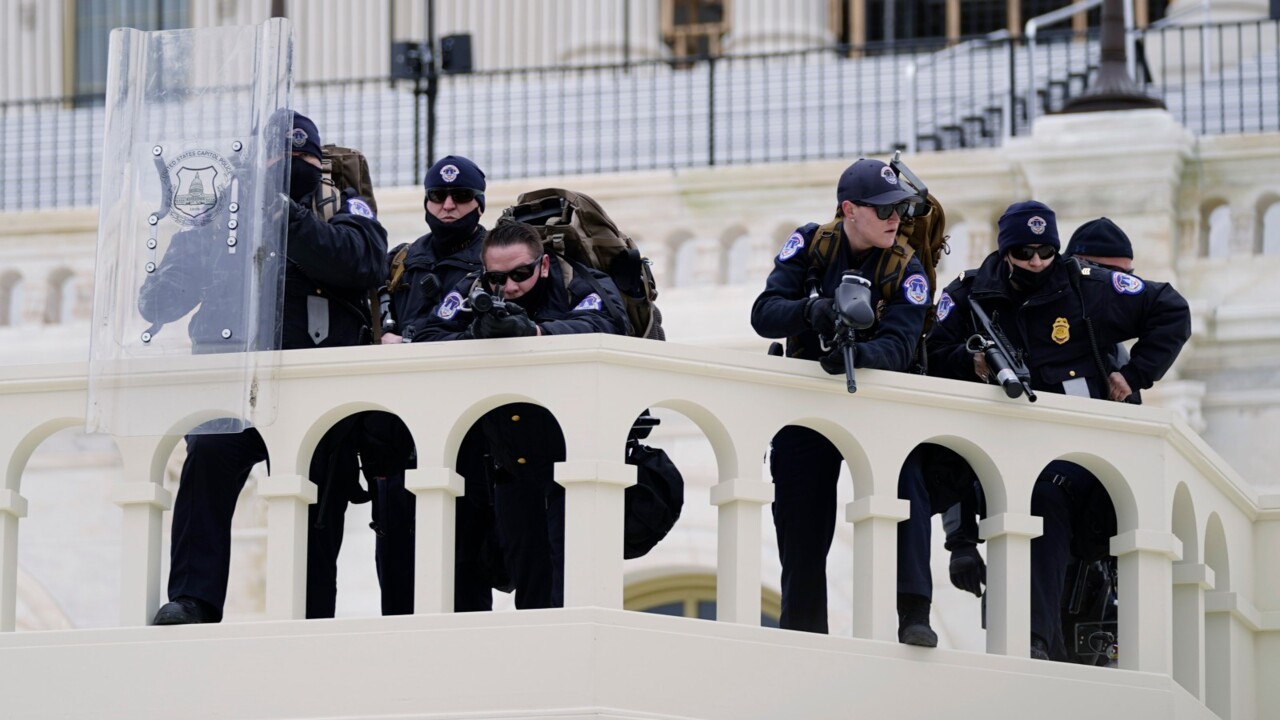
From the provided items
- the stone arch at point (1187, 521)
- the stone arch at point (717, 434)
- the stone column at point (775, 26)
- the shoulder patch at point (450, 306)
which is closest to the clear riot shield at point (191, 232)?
the shoulder patch at point (450, 306)

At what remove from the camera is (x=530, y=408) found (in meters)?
8.76

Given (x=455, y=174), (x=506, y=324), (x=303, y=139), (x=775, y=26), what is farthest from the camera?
(x=775, y=26)

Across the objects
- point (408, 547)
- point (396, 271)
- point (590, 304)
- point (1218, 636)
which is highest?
point (396, 271)

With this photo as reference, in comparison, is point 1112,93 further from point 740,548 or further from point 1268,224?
point 740,548

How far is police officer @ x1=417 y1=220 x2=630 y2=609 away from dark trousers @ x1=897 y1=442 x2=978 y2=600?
103 centimetres

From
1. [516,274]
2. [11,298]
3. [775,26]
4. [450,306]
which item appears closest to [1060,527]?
[516,274]

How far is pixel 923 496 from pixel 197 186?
2.48 metres

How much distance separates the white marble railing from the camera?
27.6ft

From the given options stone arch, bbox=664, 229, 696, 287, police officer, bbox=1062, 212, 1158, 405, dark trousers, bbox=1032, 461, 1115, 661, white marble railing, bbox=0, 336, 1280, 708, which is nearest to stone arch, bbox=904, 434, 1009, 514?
white marble railing, bbox=0, 336, 1280, 708

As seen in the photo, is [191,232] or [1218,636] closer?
[191,232]

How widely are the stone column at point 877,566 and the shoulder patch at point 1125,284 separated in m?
1.46

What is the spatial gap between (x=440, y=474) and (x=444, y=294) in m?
1.10

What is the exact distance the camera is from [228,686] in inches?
Answer: 329

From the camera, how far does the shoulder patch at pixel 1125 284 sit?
9812mm
